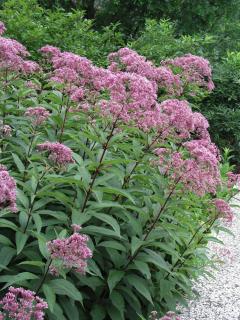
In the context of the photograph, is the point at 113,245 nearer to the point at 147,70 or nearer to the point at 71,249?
the point at 71,249

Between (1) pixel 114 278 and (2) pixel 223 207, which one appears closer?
(1) pixel 114 278

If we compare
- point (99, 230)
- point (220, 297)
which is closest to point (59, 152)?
point (99, 230)

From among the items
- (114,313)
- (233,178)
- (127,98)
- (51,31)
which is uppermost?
(127,98)

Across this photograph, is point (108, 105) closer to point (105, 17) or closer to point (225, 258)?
point (225, 258)

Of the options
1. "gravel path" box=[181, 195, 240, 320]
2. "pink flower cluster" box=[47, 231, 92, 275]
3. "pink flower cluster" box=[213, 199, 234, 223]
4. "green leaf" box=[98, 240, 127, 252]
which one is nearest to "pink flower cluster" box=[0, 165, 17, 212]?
"pink flower cluster" box=[47, 231, 92, 275]

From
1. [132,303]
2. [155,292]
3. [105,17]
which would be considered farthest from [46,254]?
[105,17]

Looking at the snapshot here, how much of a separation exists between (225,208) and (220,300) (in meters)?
1.65

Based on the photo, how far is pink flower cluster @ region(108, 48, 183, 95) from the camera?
4836mm

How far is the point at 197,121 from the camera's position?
14.0 feet

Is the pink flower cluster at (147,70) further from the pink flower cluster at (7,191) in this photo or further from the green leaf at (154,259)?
the pink flower cluster at (7,191)

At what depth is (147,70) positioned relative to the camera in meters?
4.84

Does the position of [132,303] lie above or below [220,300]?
above

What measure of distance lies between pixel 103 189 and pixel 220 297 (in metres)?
2.50

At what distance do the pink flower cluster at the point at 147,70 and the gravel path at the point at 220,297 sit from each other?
5.72 feet
